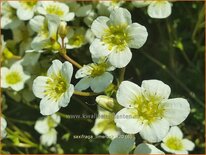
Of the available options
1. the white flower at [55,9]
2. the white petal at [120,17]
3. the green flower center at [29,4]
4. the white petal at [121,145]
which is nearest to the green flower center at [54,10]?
the white flower at [55,9]

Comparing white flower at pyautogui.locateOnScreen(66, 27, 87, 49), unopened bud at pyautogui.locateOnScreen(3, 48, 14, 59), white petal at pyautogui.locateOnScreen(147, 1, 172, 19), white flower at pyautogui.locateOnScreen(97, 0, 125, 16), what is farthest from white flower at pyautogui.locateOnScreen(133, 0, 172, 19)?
unopened bud at pyautogui.locateOnScreen(3, 48, 14, 59)

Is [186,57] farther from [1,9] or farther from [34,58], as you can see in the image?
[1,9]

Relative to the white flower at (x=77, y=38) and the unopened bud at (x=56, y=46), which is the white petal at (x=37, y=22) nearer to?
the white flower at (x=77, y=38)

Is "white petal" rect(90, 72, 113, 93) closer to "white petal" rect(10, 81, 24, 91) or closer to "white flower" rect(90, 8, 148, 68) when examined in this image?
"white flower" rect(90, 8, 148, 68)

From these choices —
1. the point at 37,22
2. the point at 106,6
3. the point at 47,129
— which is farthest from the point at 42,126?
the point at 106,6

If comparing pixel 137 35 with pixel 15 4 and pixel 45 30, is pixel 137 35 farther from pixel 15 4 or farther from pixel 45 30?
pixel 15 4
